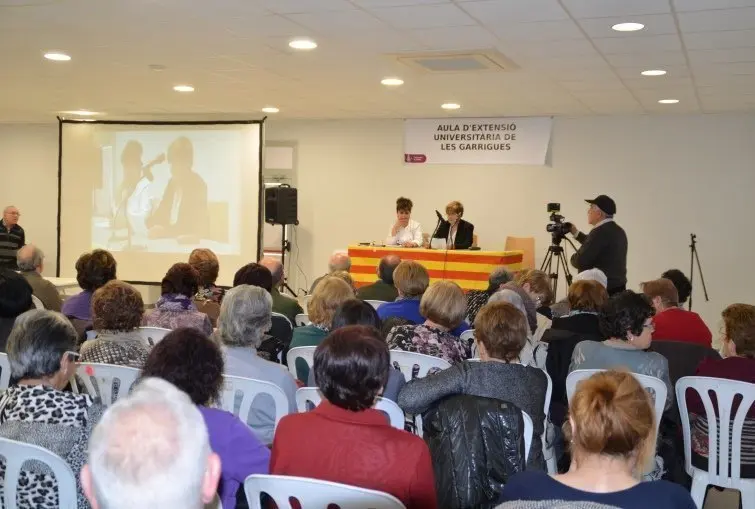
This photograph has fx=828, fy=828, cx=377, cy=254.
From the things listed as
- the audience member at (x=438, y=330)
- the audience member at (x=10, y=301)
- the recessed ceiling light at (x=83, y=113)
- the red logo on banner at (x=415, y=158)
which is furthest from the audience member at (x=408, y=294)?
the recessed ceiling light at (x=83, y=113)

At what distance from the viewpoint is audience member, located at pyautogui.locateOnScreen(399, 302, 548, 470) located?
284 cm

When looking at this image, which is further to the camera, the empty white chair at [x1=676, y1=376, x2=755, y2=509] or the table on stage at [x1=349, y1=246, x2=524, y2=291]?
the table on stage at [x1=349, y1=246, x2=524, y2=291]

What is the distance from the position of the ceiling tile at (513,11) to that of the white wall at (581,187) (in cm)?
566

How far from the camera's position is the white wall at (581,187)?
1011 cm

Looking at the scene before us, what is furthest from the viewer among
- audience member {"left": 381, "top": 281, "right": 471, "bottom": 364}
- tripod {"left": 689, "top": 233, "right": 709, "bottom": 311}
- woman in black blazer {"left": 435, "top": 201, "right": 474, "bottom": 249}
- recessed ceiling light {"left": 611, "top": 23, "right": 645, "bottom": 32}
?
tripod {"left": 689, "top": 233, "right": 709, "bottom": 311}

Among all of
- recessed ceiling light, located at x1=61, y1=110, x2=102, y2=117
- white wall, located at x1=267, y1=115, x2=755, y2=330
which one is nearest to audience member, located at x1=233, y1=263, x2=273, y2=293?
white wall, located at x1=267, y1=115, x2=755, y2=330

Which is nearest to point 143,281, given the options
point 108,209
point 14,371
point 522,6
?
point 108,209

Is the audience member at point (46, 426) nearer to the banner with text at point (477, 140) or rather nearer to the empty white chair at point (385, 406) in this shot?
the empty white chair at point (385, 406)

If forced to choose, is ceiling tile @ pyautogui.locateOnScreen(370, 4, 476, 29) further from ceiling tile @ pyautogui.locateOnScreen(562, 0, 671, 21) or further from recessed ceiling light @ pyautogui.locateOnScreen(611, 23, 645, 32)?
recessed ceiling light @ pyautogui.locateOnScreen(611, 23, 645, 32)

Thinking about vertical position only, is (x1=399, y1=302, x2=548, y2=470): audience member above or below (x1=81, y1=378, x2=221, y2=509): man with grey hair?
below

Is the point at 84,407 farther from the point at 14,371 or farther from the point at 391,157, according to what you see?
the point at 391,157

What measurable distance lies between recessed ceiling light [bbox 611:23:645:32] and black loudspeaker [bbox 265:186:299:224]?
6689 mm

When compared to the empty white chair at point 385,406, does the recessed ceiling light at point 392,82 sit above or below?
above

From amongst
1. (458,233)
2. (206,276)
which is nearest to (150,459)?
(206,276)
